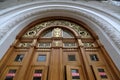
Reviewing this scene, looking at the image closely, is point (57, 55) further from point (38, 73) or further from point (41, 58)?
point (38, 73)

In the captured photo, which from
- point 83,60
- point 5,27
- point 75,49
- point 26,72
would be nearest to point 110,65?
point 83,60

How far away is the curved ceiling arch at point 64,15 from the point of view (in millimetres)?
2404

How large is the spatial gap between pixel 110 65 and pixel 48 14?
6.51ft

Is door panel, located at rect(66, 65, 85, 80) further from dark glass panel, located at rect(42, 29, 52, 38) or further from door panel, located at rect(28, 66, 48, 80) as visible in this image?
→ dark glass panel, located at rect(42, 29, 52, 38)

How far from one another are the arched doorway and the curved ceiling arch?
0.13 metres

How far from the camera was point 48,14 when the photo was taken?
3520 millimetres

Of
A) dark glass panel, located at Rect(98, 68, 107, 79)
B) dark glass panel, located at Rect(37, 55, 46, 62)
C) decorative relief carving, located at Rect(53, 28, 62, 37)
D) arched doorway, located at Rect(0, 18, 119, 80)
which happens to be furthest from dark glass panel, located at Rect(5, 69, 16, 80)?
dark glass panel, located at Rect(98, 68, 107, 79)

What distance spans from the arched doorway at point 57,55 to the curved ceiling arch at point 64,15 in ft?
0.41

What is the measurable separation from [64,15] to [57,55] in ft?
4.71

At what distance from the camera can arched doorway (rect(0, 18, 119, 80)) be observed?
6.78 feet

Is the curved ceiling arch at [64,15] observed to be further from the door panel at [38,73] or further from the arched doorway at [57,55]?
the door panel at [38,73]

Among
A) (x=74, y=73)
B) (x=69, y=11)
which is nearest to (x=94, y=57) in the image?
(x=74, y=73)

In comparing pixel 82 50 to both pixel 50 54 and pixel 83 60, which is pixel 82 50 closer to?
pixel 83 60

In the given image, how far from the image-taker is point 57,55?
244 cm
